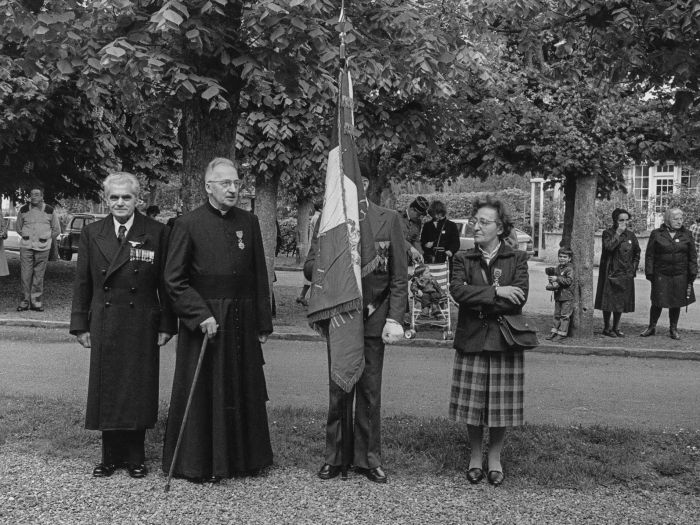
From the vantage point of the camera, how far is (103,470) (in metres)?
5.71

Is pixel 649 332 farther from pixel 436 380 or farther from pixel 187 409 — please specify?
pixel 187 409

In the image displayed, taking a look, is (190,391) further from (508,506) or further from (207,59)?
(207,59)

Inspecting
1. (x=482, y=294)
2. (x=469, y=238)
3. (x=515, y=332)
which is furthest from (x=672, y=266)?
(x=469, y=238)

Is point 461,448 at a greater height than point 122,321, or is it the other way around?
point 122,321

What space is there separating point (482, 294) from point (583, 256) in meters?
8.63

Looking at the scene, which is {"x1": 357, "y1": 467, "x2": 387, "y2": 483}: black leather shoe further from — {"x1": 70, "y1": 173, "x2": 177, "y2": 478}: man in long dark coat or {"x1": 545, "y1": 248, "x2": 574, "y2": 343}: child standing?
{"x1": 545, "y1": 248, "x2": 574, "y2": 343}: child standing

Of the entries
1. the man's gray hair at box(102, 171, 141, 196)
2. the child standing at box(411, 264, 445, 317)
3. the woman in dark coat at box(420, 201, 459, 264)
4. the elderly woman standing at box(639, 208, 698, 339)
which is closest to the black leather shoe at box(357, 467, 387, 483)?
the man's gray hair at box(102, 171, 141, 196)

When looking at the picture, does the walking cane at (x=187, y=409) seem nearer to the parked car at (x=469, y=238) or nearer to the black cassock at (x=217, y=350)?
the black cassock at (x=217, y=350)

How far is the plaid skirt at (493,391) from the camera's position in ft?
18.5

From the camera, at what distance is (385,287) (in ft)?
18.8

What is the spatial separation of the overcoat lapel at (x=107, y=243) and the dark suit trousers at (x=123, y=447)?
1173 mm

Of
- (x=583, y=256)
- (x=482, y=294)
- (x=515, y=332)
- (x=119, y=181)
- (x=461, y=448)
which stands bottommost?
(x=461, y=448)

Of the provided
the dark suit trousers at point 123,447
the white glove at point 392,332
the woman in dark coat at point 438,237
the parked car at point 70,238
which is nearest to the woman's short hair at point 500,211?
the white glove at point 392,332

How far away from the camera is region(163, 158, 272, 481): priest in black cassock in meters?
5.55
